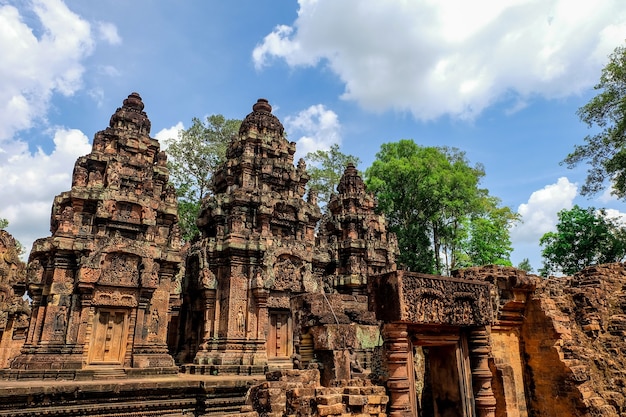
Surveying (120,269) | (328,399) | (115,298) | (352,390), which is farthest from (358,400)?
(120,269)

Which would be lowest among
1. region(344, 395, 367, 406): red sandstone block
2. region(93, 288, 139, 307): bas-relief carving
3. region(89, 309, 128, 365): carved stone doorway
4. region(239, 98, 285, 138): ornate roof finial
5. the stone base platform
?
the stone base platform

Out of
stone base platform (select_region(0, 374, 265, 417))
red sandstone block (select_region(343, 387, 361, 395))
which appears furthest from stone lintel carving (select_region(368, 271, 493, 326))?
stone base platform (select_region(0, 374, 265, 417))

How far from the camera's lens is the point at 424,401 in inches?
346

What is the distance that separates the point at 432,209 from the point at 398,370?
21344mm

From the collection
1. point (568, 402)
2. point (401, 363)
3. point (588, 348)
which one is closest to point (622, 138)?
point (588, 348)

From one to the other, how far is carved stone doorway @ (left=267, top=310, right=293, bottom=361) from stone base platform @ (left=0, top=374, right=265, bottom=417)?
440 cm

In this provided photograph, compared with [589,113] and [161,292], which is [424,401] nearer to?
[161,292]

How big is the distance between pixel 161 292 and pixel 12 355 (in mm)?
7091

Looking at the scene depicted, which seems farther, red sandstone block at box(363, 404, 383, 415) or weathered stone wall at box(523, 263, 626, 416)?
weathered stone wall at box(523, 263, 626, 416)

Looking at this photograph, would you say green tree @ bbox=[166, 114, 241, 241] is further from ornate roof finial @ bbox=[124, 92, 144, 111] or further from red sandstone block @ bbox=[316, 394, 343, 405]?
red sandstone block @ bbox=[316, 394, 343, 405]

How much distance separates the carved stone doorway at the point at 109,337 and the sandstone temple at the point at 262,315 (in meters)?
0.04

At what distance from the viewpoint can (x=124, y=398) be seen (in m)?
8.93

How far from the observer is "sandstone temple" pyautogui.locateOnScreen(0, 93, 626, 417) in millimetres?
6531

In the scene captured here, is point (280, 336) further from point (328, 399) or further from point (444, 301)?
point (444, 301)
